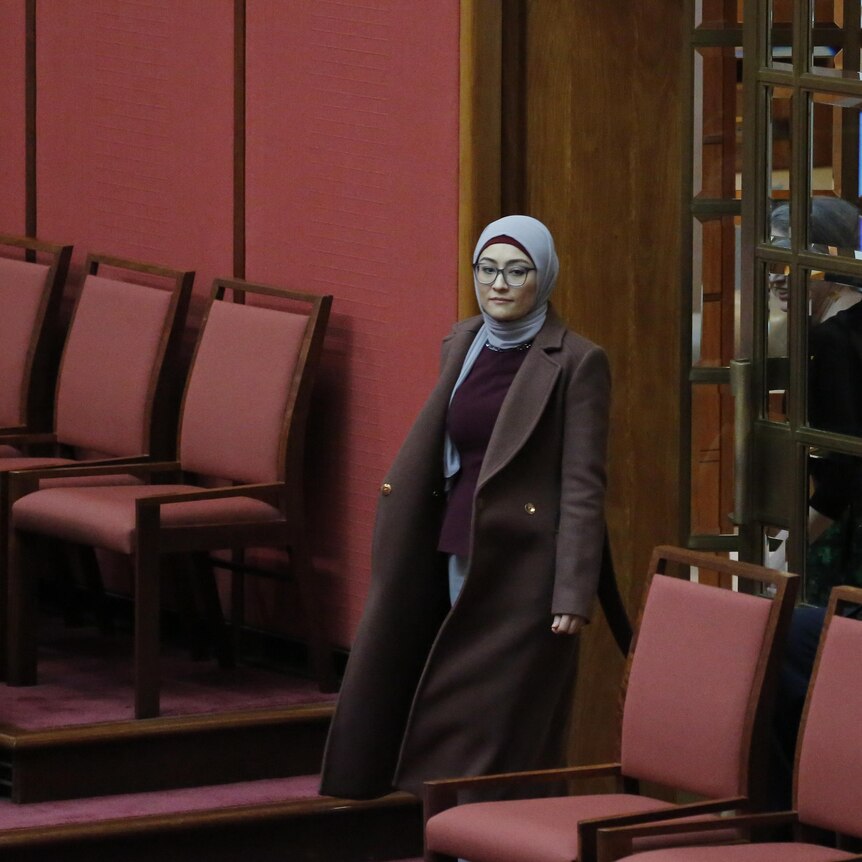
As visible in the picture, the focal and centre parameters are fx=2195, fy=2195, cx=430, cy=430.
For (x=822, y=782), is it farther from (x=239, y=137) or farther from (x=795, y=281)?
(x=239, y=137)

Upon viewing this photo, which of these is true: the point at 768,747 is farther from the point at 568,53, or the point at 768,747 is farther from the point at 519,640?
the point at 568,53

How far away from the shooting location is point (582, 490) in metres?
4.05

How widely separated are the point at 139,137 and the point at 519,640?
2.36m

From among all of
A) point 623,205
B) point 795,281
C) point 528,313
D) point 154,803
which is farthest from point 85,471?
point 795,281

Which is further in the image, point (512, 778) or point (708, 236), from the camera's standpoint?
point (708, 236)

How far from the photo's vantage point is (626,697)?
3.88m

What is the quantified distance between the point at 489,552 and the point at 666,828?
0.81 metres

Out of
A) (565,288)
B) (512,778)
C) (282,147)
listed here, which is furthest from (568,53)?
(512,778)

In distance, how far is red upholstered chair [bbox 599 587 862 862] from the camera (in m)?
3.44

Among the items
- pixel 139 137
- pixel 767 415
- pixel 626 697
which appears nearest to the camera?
pixel 626 697

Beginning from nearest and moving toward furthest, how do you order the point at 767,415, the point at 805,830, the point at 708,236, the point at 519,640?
the point at 805,830
the point at 519,640
the point at 767,415
the point at 708,236

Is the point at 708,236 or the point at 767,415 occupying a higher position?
the point at 708,236

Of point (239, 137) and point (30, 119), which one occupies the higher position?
point (30, 119)

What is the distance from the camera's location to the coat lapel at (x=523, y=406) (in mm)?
4074
